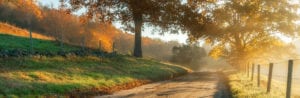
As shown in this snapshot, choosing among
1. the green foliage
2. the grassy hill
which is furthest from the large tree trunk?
the green foliage

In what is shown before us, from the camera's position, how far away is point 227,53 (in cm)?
5750

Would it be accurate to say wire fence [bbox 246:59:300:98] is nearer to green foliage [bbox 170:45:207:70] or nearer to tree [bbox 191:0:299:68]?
tree [bbox 191:0:299:68]

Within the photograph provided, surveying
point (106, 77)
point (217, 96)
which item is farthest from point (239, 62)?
point (217, 96)

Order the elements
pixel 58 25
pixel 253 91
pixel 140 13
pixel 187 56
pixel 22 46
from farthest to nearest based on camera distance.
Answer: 1. pixel 58 25
2. pixel 187 56
3. pixel 140 13
4. pixel 22 46
5. pixel 253 91

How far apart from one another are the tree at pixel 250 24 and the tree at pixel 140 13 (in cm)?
329

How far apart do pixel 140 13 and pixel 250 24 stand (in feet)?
41.3

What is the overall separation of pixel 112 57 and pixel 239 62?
1937 centimetres

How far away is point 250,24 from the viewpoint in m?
49.3

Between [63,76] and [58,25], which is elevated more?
[58,25]

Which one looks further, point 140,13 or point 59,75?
point 140,13

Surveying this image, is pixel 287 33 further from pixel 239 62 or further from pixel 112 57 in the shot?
pixel 112 57

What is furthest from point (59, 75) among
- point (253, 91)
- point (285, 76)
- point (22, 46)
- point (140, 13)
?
point (140, 13)

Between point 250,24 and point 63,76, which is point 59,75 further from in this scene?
point 250,24

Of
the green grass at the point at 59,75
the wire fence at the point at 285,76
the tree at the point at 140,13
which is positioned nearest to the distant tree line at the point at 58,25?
the tree at the point at 140,13
